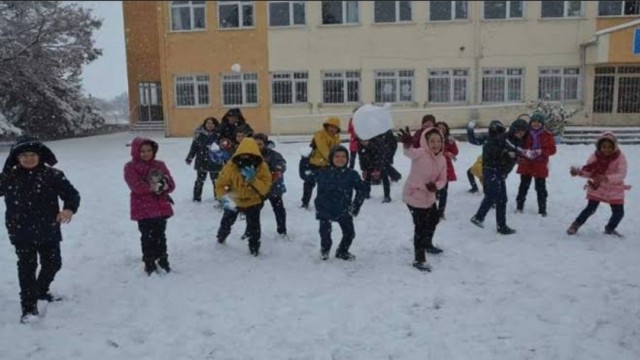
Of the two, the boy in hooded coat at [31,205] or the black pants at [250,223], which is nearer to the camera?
the boy in hooded coat at [31,205]

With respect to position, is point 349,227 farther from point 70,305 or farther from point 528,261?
point 70,305

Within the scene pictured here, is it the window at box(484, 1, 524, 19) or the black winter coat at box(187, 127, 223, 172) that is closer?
the black winter coat at box(187, 127, 223, 172)

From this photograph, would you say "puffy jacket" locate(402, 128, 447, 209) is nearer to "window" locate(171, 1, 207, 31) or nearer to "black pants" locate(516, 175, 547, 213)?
"black pants" locate(516, 175, 547, 213)

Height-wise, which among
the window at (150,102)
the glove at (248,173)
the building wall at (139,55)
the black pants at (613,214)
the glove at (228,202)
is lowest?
the black pants at (613,214)

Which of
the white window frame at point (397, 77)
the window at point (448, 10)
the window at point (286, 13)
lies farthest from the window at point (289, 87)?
the window at point (448, 10)

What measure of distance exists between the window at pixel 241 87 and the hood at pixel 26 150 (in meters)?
18.4

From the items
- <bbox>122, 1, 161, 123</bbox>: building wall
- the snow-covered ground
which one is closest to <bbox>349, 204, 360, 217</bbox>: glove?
the snow-covered ground

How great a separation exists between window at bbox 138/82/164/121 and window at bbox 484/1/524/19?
16.9 metres

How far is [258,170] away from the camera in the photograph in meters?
6.52

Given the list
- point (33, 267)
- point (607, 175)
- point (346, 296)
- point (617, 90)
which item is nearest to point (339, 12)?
point (617, 90)

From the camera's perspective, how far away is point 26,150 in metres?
4.90

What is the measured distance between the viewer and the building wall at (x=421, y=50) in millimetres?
22016

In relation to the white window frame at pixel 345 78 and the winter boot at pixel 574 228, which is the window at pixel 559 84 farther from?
the winter boot at pixel 574 228

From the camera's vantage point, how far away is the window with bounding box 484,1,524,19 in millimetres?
22141
